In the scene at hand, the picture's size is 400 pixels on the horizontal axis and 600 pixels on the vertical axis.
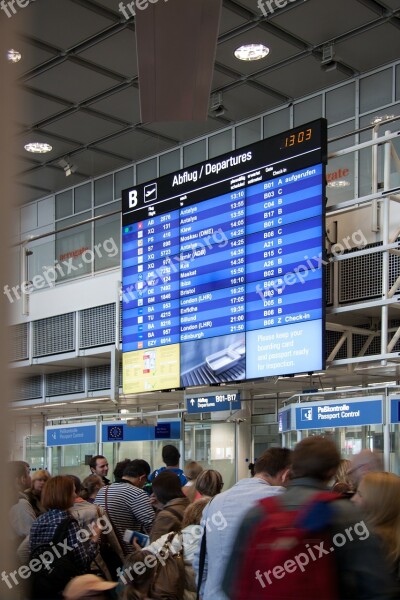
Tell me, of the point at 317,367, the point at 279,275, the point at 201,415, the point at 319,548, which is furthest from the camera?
the point at 201,415

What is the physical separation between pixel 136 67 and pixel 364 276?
605cm

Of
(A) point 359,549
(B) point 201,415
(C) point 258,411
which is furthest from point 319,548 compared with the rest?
(C) point 258,411

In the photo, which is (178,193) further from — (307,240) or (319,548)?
(319,548)

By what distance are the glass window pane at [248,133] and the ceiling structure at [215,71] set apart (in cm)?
17

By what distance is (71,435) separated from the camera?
42.2 ft

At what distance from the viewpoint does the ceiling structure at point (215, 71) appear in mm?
11664

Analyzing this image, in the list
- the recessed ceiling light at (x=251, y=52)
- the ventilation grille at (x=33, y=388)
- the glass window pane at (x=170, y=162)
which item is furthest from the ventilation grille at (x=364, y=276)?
the glass window pane at (x=170, y=162)

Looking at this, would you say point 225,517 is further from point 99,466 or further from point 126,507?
point 99,466

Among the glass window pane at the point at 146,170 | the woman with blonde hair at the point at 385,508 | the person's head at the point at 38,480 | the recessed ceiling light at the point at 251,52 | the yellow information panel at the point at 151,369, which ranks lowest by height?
the person's head at the point at 38,480

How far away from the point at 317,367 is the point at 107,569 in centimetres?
378

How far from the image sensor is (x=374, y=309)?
9.47m

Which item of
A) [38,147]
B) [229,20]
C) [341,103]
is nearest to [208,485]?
[229,20]

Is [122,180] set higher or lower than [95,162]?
lower

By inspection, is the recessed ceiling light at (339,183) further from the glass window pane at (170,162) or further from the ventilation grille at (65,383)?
the ventilation grille at (65,383)
